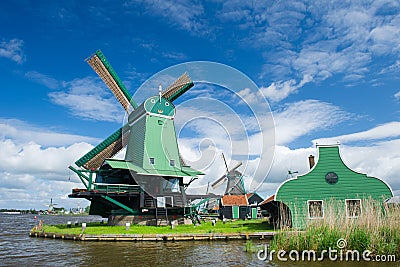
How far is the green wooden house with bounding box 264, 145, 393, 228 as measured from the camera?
61.7ft

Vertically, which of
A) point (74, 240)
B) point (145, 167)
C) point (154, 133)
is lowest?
point (74, 240)

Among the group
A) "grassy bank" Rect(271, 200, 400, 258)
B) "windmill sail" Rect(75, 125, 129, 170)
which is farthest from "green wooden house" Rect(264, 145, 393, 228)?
"windmill sail" Rect(75, 125, 129, 170)

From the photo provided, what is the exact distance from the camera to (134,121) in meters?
29.0

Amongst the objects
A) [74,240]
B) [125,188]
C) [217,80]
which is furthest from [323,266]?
[125,188]

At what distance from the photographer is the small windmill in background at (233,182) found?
44.6 metres

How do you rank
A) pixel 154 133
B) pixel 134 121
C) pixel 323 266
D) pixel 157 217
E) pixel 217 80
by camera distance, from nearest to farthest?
pixel 323 266
pixel 217 80
pixel 157 217
pixel 154 133
pixel 134 121

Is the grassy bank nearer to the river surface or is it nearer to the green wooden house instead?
the river surface

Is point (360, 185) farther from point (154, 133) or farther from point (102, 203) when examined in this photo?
point (102, 203)

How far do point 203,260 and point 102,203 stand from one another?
17.5m

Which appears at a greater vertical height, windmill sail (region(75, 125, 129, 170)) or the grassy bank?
windmill sail (region(75, 125, 129, 170))

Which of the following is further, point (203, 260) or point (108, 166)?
point (108, 166)
